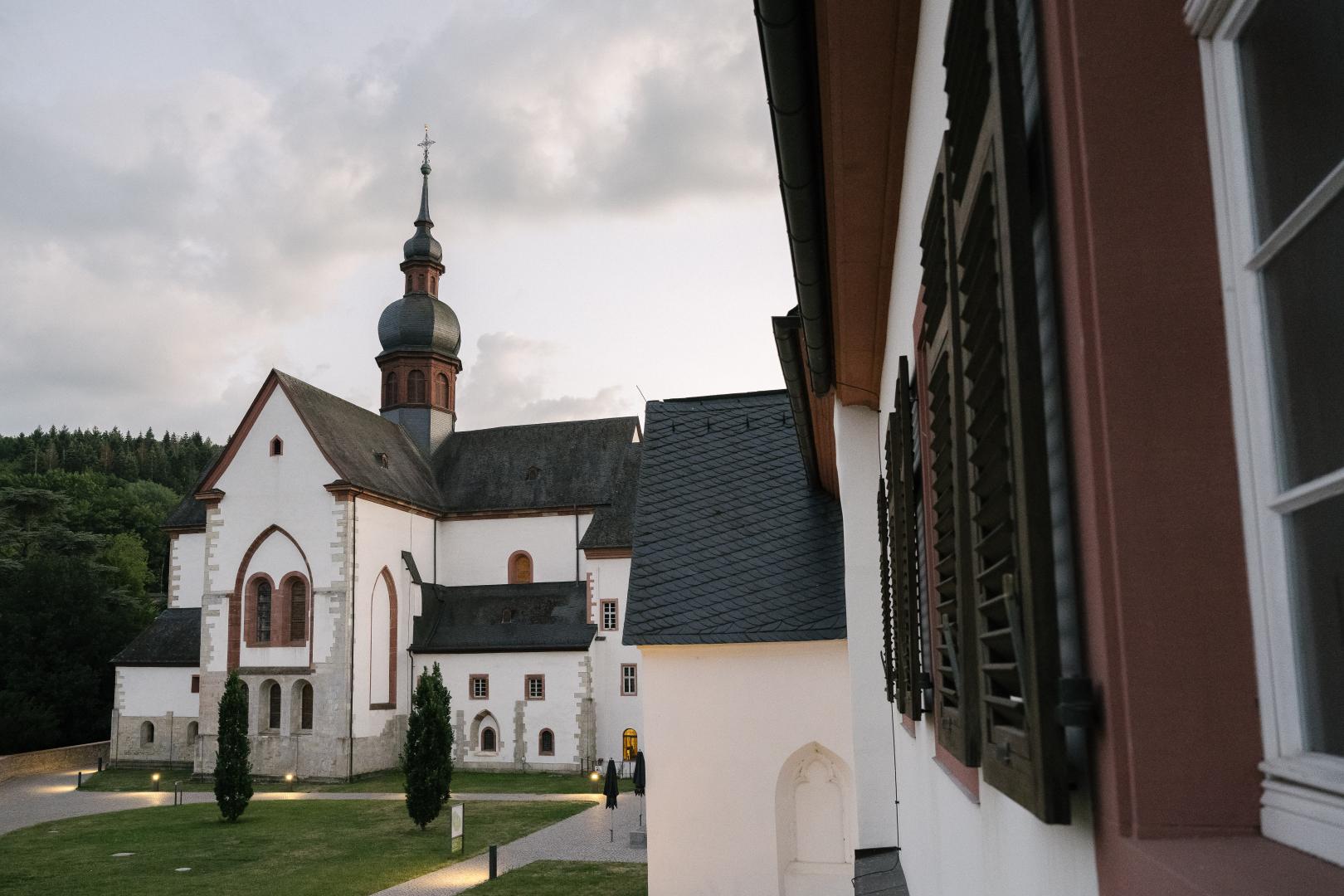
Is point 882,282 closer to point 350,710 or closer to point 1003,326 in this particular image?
point 1003,326

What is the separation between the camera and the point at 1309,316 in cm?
112

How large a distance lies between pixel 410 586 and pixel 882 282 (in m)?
35.7

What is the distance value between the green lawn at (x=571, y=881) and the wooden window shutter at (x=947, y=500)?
15.1 meters

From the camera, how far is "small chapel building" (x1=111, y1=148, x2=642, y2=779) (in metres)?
35.8

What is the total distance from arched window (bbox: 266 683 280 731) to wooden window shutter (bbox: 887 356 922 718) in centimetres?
3494

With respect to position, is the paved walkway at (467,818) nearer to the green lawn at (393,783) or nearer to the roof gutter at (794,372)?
the green lawn at (393,783)

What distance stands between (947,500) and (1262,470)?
1.61 metres

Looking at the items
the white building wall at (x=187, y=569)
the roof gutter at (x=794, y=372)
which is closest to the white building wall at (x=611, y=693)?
the white building wall at (x=187, y=569)

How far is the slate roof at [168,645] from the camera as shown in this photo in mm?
40531

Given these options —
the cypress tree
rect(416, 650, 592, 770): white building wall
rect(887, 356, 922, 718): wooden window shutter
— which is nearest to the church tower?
rect(416, 650, 592, 770): white building wall

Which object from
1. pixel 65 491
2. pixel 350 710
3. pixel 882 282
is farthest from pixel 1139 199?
pixel 65 491

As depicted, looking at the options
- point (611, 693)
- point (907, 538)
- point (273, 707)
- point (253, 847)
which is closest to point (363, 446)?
point (273, 707)

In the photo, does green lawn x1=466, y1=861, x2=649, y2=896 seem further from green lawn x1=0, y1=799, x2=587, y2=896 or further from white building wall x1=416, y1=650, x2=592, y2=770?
white building wall x1=416, y1=650, x2=592, y2=770

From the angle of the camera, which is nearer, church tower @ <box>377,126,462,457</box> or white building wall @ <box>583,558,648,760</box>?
white building wall @ <box>583,558,648,760</box>
